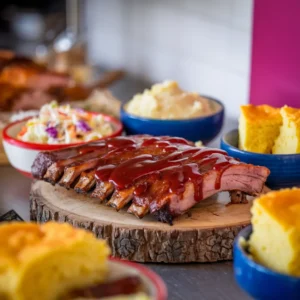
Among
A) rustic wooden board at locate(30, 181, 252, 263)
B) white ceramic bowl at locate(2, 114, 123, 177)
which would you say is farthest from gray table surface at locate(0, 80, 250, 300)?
white ceramic bowl at locate(2, 114, 123, 177)

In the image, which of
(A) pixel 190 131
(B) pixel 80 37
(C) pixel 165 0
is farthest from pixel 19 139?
(B) pixel 80 37

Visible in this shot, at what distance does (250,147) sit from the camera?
75.7 inches

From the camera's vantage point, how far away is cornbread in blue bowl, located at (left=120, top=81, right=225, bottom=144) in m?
2.18

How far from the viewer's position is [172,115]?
7.29 feet

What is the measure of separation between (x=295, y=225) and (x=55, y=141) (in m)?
1.11

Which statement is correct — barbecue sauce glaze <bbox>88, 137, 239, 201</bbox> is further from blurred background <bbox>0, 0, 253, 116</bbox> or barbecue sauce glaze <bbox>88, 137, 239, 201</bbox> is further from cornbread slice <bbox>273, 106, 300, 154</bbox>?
blurred background <bbox>0, 0, 253, 116</bbox>

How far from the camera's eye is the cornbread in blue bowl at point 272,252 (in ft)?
3.59

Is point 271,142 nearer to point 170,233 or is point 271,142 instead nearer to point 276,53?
point 170,233

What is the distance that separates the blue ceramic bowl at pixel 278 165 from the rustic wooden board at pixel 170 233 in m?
0.19

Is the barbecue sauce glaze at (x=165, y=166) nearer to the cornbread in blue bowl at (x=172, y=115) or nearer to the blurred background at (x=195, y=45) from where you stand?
the cornbread in blue bowl at (x=172, y=115)

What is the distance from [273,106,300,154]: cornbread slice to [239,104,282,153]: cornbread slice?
2cm

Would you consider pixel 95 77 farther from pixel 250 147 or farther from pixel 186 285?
pixel 186 285

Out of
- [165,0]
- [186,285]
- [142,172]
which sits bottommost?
[186,285]

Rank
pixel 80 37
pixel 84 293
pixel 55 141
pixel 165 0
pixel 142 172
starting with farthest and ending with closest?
pixel 80 37, pixel 165 0, pixel 55 141, pixel 142 172, pixel 84 293
